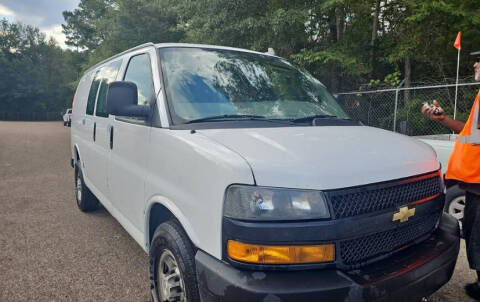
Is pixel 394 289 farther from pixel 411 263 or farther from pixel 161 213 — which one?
pixel 161 213

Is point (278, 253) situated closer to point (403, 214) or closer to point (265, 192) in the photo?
point (265, 192)

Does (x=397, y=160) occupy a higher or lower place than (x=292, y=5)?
lower

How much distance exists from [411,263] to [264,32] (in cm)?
989

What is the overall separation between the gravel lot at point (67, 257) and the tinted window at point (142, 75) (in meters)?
1.64

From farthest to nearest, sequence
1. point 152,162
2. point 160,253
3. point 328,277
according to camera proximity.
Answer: point 152,162 → point 160,253 → point 328,277

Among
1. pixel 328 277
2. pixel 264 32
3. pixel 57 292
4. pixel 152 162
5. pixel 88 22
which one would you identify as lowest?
pixel 57 292

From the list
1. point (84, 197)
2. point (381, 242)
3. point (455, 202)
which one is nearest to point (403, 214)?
point (381, 242)

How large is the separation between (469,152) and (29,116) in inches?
2375

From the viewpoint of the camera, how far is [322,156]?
1.83 metres

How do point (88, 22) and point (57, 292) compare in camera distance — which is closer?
point (57, 292)

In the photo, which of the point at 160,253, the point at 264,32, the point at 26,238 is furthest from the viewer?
the point at 264,32

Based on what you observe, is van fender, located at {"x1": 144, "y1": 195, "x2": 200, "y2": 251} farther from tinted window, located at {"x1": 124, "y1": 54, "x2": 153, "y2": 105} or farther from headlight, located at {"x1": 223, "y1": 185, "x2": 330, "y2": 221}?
tinted window, located at {"x1": 124, "y1": 54, "x2": 153, "y2": 105}

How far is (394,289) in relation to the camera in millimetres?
1788

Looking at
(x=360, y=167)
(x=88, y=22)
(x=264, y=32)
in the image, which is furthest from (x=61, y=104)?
(x=360, y=167)
